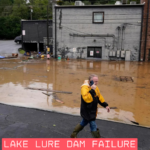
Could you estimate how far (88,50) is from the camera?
2661 centimetres

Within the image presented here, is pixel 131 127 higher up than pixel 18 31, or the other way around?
pixel 18 31

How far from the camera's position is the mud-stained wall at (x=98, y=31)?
81.8 feet

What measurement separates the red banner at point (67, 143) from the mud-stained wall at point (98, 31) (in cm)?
2225

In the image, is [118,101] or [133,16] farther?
[133,16]

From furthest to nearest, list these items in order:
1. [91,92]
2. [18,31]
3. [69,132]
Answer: [18,31] → [69,132] → [91,92]

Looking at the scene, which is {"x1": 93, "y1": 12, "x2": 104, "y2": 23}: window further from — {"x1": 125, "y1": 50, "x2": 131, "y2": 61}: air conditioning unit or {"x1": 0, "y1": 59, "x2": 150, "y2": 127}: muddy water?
{"x1": 0, "y1": 59, "x2": 150, "y2": 127}: muddy water

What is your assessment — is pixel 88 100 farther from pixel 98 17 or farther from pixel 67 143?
pixel 98 17

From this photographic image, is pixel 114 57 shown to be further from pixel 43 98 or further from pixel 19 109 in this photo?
pixel 19 109

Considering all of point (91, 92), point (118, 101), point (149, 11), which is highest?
point (149, 11)

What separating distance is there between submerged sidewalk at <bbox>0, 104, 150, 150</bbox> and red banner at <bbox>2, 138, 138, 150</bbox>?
0.58 feet

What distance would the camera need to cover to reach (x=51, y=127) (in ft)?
17.3

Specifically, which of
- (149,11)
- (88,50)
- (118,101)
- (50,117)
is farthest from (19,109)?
(149,11)

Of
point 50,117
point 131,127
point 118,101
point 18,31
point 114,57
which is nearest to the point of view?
point 131,127

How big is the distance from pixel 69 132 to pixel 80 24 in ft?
75.0
